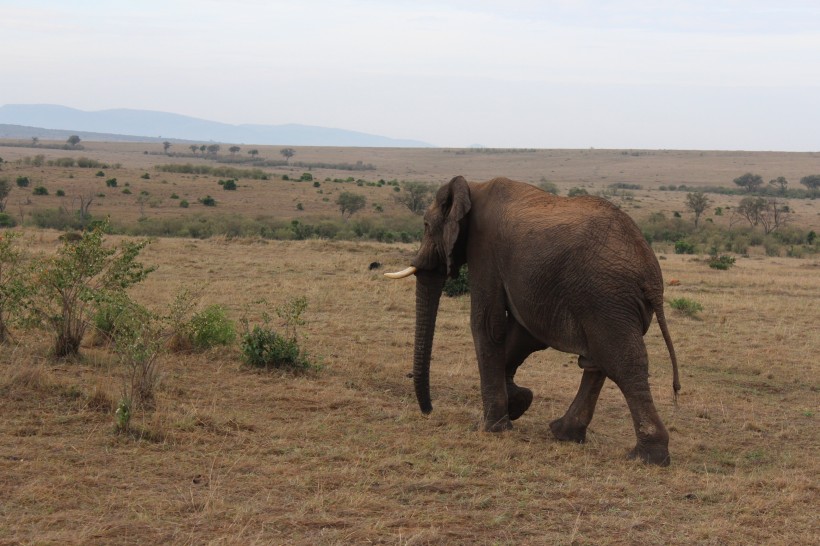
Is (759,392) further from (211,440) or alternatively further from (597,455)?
(211,440)

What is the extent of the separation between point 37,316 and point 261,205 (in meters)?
35.0

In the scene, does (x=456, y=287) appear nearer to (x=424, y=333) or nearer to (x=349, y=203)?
(x=424, y=333)

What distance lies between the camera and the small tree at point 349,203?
139 ft

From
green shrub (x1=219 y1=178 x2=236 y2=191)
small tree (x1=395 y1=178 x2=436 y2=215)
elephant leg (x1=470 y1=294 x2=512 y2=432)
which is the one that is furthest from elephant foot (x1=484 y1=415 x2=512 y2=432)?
green shrub (x1=219 y1=178 x2=236 y2=191)

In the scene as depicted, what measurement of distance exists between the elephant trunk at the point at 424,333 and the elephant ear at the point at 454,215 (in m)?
0.31

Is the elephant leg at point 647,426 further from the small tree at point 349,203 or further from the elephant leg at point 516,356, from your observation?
the small tree at point 349,203

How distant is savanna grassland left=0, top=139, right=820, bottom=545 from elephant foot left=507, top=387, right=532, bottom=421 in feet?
0.45

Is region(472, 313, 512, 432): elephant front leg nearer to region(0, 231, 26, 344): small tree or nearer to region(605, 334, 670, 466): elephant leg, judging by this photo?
region(605, 334, 670, 466): elephant leg

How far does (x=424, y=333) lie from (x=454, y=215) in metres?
→ 1.20

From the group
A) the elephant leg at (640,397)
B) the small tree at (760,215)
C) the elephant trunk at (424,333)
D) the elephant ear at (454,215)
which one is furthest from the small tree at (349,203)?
the elephant leg at (640,397)

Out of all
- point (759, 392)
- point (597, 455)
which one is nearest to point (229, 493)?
point (597, 455)

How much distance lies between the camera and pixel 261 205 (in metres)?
43.9

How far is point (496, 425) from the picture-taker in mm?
7965

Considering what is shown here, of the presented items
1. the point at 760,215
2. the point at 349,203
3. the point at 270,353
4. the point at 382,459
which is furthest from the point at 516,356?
the point at 760,215
